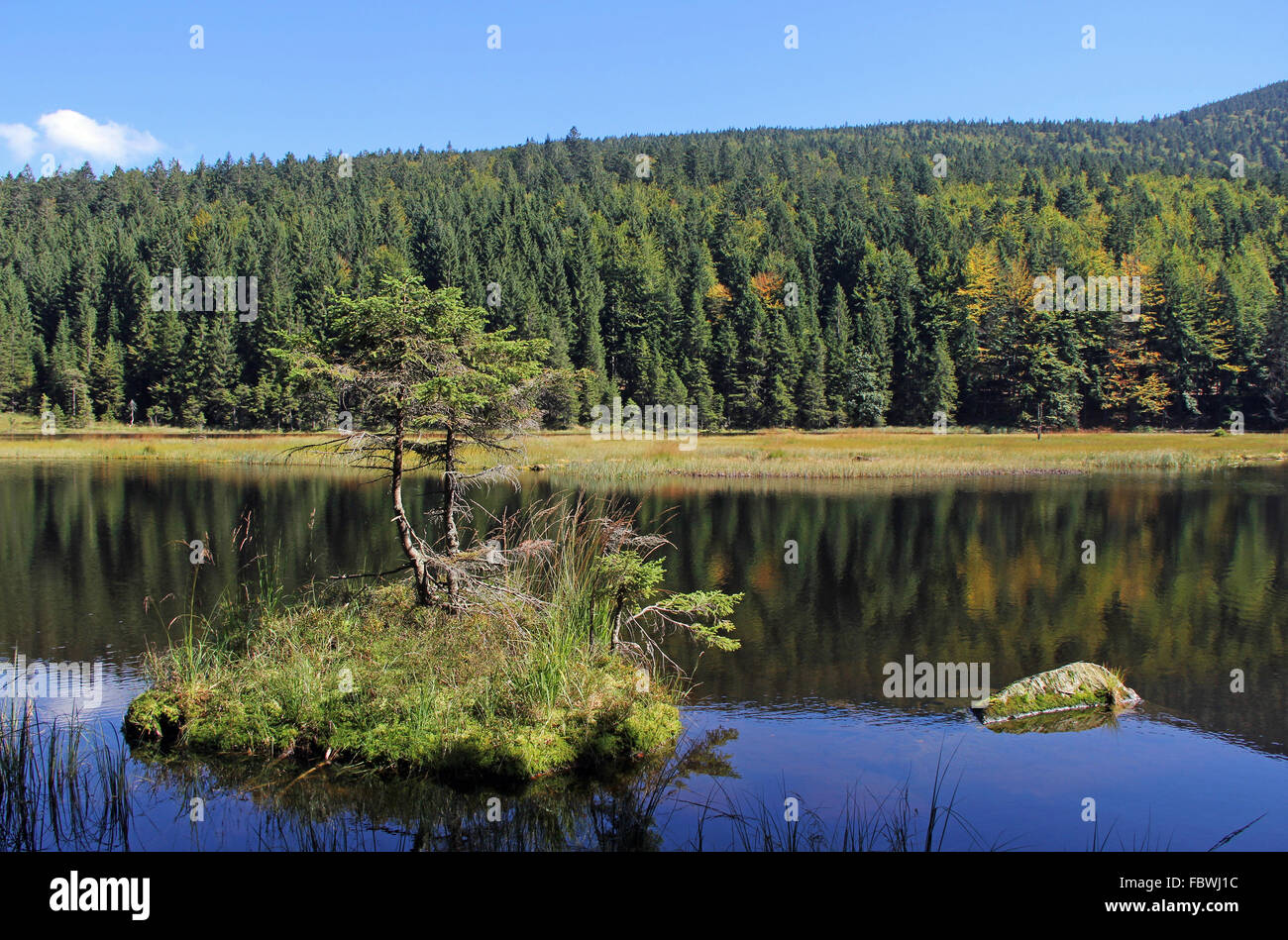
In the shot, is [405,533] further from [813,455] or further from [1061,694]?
[813,455]

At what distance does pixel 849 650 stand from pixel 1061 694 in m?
3.90

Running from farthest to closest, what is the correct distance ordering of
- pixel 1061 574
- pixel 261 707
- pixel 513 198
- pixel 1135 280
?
1. pixel 513 198
2. pixel 1135 280
3. pixel 1061 574
4. pixel 261 707

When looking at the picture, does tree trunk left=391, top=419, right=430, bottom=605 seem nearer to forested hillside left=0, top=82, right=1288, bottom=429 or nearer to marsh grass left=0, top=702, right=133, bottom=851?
marsh grass left=0, top=702, right=133, bottom=851

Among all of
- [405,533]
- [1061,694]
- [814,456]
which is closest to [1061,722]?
[1061,694]

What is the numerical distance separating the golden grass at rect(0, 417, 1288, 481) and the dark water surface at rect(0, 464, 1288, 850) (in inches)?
439

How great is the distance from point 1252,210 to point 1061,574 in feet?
473

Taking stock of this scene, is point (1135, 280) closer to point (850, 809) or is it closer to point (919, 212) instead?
point (919, 212)

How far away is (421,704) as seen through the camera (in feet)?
34.1

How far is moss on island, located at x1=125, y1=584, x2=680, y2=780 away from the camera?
10.2 m

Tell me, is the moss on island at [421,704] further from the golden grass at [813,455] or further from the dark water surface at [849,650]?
the golden grass at [813,455]

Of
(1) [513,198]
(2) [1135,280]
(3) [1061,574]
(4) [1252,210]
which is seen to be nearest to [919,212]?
(2) [1135,280]

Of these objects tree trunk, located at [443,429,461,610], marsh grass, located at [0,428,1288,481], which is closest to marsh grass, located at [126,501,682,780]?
tree trunk, located at [443,429,461,610]

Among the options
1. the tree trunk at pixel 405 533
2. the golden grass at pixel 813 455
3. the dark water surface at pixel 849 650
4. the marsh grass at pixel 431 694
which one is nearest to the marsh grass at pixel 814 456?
the golden grass at pixel 813 455
